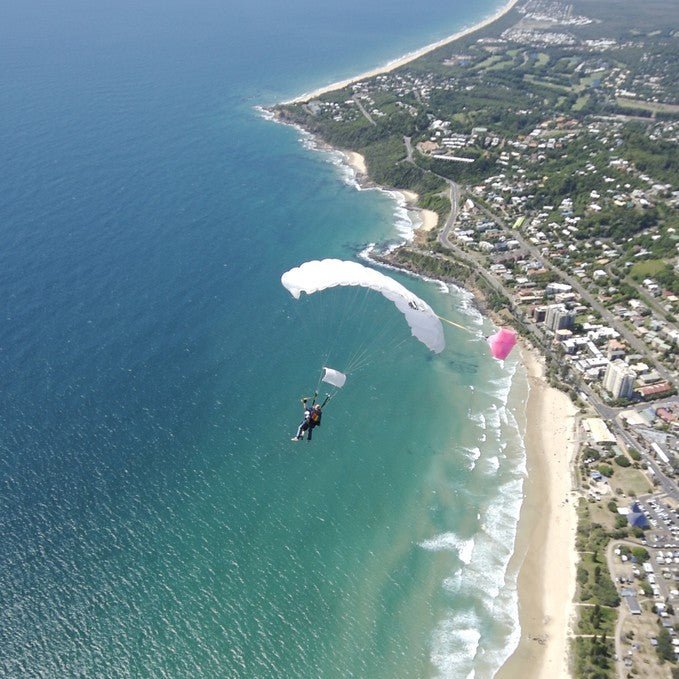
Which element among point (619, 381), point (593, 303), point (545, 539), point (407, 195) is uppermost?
point (619, 381)

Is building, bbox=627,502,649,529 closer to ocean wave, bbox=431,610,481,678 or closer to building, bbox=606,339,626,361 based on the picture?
ocean wave, bbox=431,610,481,678

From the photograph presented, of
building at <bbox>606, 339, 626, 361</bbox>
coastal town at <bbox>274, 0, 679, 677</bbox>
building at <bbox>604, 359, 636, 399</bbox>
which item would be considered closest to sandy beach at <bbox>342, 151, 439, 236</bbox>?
coastal town at <bbox>274, 0, 679, 677</bbox>

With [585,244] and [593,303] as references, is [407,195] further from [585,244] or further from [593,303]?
[593,303]

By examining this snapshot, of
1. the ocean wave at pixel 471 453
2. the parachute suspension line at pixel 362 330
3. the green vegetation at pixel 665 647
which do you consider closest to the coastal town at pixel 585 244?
the green vegetation at pixel 665 647

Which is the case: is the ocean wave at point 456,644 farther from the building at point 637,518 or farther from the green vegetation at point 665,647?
the building at point 637,518

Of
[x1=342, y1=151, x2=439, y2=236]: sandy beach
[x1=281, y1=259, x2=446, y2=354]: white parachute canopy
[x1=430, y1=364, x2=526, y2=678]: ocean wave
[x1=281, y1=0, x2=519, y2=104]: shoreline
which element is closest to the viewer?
[x1=281, y1=259, x2=446, y2=354]: white parachute canopy

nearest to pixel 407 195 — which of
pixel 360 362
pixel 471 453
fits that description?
pixel 360 362
